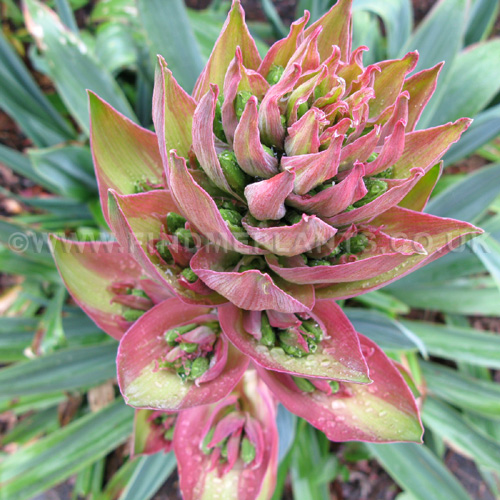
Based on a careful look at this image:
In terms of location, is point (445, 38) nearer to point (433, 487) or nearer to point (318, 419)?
point (318, 419)

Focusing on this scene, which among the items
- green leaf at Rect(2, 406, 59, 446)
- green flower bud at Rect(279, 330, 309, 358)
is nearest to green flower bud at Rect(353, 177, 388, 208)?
green flower bud at Rect(279, 330, 309, 358)

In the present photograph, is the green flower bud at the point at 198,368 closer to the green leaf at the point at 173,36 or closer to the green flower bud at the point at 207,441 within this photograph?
the green flower bud at the point at 207,441

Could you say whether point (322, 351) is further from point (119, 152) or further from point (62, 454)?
point (62, 454)

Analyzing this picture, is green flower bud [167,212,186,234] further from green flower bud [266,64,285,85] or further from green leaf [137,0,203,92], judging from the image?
green leaf [137,0,203,92]

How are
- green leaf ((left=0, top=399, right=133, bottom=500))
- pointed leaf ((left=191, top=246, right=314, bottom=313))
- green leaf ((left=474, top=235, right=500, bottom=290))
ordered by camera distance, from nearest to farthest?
1. pointed leaf ((left=191, top=246, right=314, bottom=313))
2. green leaf ((left=474, top=235, right=500, bottom=290))
3. green leaf ((left=0, top=399, right=133, bottom=500))

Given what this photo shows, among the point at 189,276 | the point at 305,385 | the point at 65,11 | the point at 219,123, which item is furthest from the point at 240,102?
the point at 65,11

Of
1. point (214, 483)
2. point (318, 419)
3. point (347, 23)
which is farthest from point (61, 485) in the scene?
point (347, 23)
